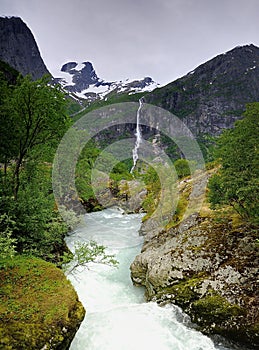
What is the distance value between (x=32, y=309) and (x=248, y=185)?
10827 mm

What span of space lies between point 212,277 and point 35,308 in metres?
8.96

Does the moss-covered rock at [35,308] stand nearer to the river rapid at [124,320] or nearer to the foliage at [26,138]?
the foliage at [26,138]

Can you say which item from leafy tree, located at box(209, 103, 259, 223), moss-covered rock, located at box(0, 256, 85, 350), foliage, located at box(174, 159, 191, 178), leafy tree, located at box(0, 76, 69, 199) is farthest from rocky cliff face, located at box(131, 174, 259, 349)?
foliage, located at box(174, 159, 191, 178)

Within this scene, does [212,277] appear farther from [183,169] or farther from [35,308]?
[183,169]

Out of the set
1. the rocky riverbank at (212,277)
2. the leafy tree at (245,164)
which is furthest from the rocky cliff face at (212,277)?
the leafy tree at (245,164)

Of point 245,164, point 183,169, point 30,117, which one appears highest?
point 30,117

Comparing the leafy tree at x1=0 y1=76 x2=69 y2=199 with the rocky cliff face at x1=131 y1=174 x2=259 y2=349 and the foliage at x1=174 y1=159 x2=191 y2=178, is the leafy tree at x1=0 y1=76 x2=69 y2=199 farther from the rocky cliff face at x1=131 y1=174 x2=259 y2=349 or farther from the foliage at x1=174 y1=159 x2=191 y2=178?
the foliage at x1=174 y1=159 x2=191 y2=178

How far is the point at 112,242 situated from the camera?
1006 inches

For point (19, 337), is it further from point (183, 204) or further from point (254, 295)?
point (183, 204)

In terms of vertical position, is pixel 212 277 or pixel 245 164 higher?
pixel 245 164

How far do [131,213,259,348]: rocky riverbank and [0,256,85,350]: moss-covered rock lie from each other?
6.01 metres

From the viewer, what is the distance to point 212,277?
13430mm

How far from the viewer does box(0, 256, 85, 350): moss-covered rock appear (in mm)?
7719

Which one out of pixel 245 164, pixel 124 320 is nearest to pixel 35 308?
pixel 124 320
